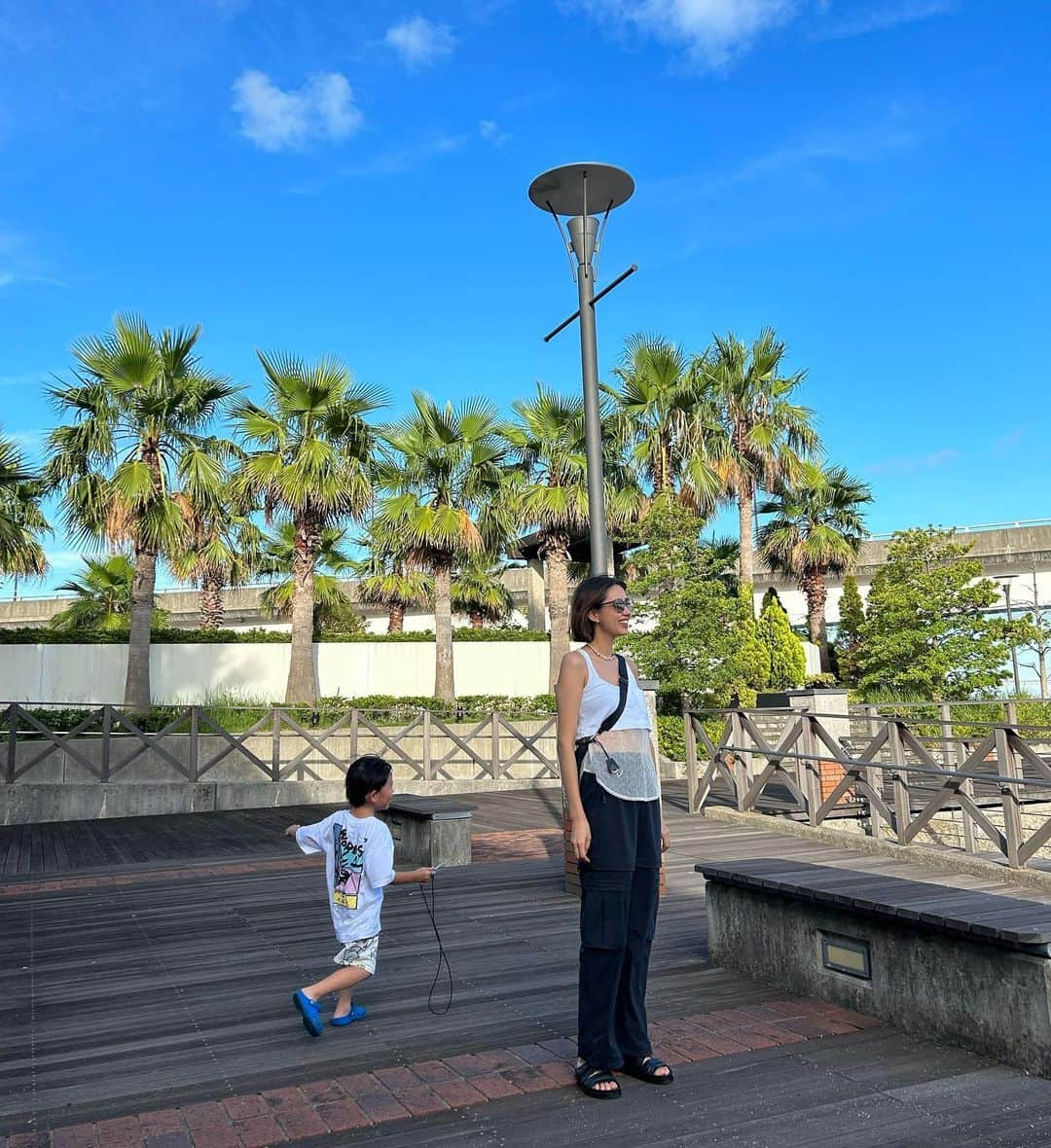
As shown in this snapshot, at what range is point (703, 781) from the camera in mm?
11188

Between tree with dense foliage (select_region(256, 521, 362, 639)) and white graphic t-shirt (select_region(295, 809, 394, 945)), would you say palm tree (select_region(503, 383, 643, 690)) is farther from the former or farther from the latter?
white graphic t-shirt (select_region(295, 809, 394, 945))

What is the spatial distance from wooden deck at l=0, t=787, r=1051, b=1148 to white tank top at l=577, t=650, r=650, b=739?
1.19m

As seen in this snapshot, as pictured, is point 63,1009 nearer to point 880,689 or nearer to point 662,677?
point 662,677

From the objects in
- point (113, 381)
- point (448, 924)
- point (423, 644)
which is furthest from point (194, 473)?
point (448, 924)

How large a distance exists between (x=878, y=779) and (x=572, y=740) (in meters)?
8.32

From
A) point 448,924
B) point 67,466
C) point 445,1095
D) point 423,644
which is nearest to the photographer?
point 445,1095

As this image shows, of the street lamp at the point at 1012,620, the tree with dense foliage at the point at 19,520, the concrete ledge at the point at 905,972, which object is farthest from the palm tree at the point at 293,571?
the concrete ledge at the point at 905,972

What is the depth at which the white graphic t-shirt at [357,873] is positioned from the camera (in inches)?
156

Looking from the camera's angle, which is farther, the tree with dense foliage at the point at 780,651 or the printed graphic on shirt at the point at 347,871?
the tree with dense foliage at the point at 780,651

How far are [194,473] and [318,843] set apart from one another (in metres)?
15.3

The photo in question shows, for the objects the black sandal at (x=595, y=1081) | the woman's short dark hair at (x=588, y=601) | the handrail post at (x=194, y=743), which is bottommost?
the black sandal at (x=595, y=1081)

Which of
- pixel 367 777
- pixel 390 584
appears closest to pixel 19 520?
pixel 390 584

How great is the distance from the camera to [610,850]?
3.20m

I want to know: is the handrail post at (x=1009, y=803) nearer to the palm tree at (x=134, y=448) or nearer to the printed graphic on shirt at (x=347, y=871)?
the printed graphic on shirt at (x=347, y=871)
